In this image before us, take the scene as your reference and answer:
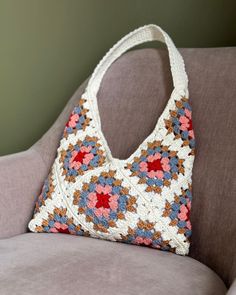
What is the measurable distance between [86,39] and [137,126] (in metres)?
0.49

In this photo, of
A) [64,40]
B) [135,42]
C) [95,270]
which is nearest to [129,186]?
[95,270]

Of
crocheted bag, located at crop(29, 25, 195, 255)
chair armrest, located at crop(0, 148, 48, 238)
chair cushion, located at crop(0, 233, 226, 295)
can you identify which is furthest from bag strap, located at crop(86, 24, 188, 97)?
chair cushion, located at crop(0, 233, 226, 295)

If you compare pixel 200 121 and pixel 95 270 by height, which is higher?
pixel 200 121

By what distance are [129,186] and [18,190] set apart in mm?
300

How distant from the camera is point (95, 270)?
975 millimetres

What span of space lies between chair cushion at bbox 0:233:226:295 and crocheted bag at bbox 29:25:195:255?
45mm

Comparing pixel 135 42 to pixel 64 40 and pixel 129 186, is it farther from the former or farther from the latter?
pixel 129 186

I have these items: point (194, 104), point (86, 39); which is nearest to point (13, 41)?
point (86, 39)

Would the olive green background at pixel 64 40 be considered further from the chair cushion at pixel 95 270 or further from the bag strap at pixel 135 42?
the chair cushion at pixel 95 270

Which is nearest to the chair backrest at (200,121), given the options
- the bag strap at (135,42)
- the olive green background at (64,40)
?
the bag strap at (135,42)

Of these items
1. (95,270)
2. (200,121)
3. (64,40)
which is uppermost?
(64,40)

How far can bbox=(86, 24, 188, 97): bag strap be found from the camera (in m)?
1.26

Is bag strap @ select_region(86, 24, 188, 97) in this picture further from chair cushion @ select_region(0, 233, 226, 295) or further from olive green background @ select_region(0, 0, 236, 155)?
chair cushion @ select_region(0, 233, 226, 295)

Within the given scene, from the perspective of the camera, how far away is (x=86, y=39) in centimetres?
166
